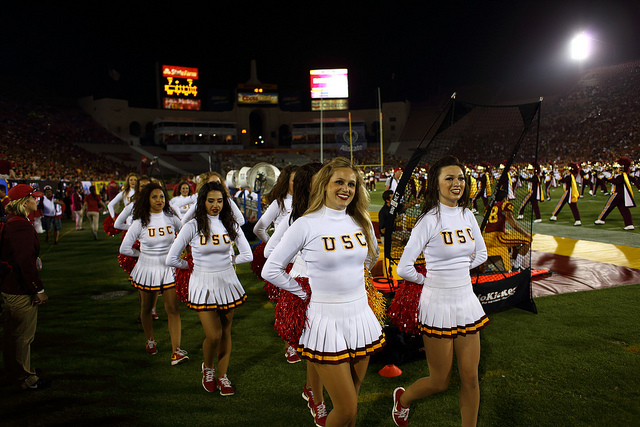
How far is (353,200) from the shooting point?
8.67 feet

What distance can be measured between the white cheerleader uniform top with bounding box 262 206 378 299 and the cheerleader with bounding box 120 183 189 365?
7.14ft

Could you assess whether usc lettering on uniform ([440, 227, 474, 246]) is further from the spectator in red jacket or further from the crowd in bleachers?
the crowd in bleachers

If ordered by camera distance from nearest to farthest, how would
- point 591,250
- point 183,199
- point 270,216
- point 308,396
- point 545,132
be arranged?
1. point 308,396
2. point 270,216
3. point 183,199
4. point 591,250
5. point 545,132

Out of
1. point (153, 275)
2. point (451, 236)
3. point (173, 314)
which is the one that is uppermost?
point (451, 236)

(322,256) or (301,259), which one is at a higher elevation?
(322,256)

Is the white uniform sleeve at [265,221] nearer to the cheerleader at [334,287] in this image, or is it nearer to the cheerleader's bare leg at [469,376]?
the cheerleader at [334,287]

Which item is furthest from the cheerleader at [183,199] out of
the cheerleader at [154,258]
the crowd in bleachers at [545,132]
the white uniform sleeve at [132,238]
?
the crowd in bleachers at [545,132]

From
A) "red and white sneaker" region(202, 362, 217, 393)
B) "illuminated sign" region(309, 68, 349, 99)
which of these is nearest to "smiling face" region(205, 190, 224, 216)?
"red and white sneaker" region(202, 362, 217, 393)

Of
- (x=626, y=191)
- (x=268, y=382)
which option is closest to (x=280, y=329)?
(x=268, y=382)

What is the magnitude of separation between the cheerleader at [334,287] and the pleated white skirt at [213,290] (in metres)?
1.26

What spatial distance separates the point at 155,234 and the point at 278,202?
1277 millimetres

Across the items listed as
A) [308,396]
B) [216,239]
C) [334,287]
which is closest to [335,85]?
[216,239]

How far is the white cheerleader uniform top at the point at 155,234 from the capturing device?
435 cm

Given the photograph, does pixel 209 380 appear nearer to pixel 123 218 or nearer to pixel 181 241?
pixel 181 241
